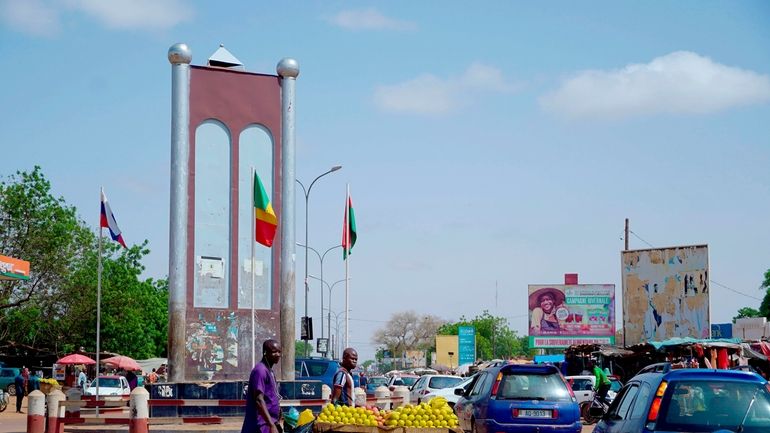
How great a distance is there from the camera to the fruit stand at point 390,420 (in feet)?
37.7

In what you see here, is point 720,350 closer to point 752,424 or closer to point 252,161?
point 252,161

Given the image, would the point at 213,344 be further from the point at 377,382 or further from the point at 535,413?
the point at 377,382

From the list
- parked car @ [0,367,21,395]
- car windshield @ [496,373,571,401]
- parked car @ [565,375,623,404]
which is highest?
car windshield @ [496,373,571,401]

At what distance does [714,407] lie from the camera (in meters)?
9.78

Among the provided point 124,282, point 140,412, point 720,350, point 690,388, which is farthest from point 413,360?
point 690,388

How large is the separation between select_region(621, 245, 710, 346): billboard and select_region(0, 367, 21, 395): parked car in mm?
31837

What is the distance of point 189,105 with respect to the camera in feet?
82.6

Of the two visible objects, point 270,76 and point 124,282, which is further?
point 124,282

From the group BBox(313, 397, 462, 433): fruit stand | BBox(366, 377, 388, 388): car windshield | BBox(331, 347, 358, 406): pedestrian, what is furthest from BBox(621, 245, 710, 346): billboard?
BBox(313, 397, 462, 433): fruit stand

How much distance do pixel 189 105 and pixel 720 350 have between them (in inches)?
804

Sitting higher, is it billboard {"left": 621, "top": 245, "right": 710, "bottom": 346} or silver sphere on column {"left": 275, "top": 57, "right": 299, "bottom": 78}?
silver sphere on column {"left": 275, "top": 57, "right": 299, "bottom": 78}

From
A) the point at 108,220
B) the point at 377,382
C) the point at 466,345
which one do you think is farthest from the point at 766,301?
the point at 108,220

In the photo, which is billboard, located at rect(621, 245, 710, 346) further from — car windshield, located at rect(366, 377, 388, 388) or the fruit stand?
the fruit stand

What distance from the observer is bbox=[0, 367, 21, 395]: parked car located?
5325 cm
